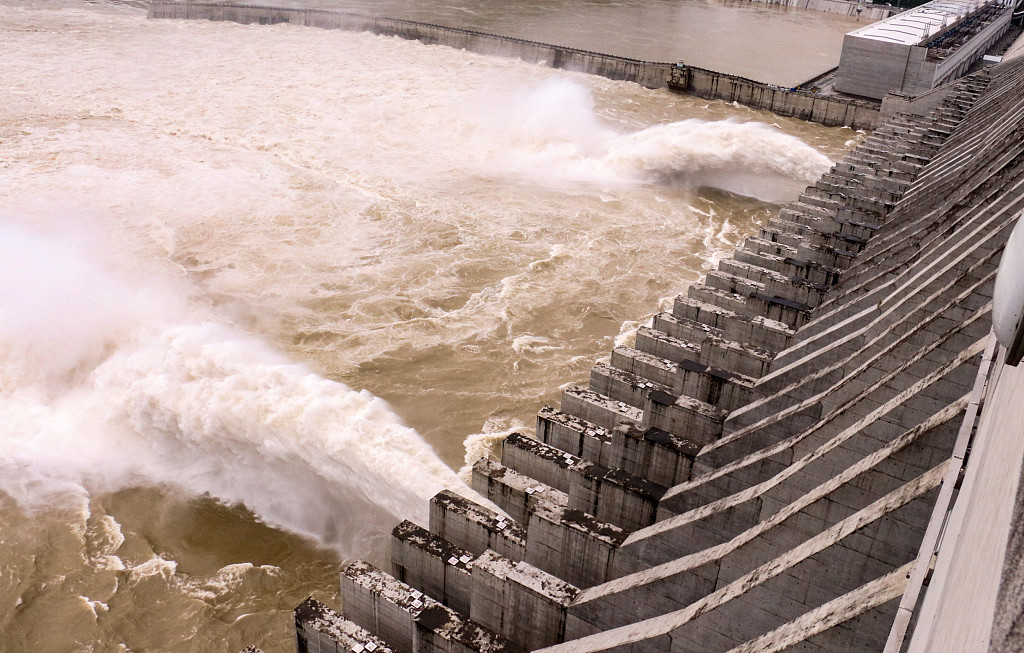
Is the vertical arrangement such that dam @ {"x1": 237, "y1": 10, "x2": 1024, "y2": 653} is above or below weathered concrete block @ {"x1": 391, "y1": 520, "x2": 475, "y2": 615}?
above

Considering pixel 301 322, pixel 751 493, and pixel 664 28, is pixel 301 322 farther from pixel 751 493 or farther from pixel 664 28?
pixel 664 28

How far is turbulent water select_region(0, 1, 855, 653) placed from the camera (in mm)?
12156

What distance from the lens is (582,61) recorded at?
4794 centimetres

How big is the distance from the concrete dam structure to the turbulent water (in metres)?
3.31

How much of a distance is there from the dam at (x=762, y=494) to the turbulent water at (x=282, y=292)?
3394mm

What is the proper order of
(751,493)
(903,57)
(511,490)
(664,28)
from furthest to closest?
1. (664,28)
2. (903,57)
3. (511,490)
4. (751,493)

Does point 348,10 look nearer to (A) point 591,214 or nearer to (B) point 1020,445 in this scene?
(A) point 591,214

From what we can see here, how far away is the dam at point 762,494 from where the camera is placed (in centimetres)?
505

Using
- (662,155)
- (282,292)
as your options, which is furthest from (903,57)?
(282,292)

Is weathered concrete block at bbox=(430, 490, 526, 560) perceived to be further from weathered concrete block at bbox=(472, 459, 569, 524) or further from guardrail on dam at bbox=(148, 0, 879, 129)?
guardrail on dam at bbox=(148, 0, 879, 129)

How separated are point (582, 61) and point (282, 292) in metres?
32.4

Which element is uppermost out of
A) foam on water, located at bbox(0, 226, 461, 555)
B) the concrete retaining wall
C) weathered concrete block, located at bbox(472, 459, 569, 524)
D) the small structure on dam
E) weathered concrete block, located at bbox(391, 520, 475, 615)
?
the concrete retaining wall

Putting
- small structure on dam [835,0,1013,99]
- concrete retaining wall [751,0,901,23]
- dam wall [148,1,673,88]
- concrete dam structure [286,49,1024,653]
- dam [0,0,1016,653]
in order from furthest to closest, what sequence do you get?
concrete retaining wall [751,0,901,23]
dam wall [148,1,673,88]
small structure on dam [835,0,1013,99]
dam [0,0,1016,653]
concrete dam structure [286,49,1024,653]

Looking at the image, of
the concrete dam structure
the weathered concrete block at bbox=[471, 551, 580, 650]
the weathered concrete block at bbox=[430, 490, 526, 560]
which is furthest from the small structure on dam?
the weathered concrete block at bbox=[471, 551, 580, 650]
